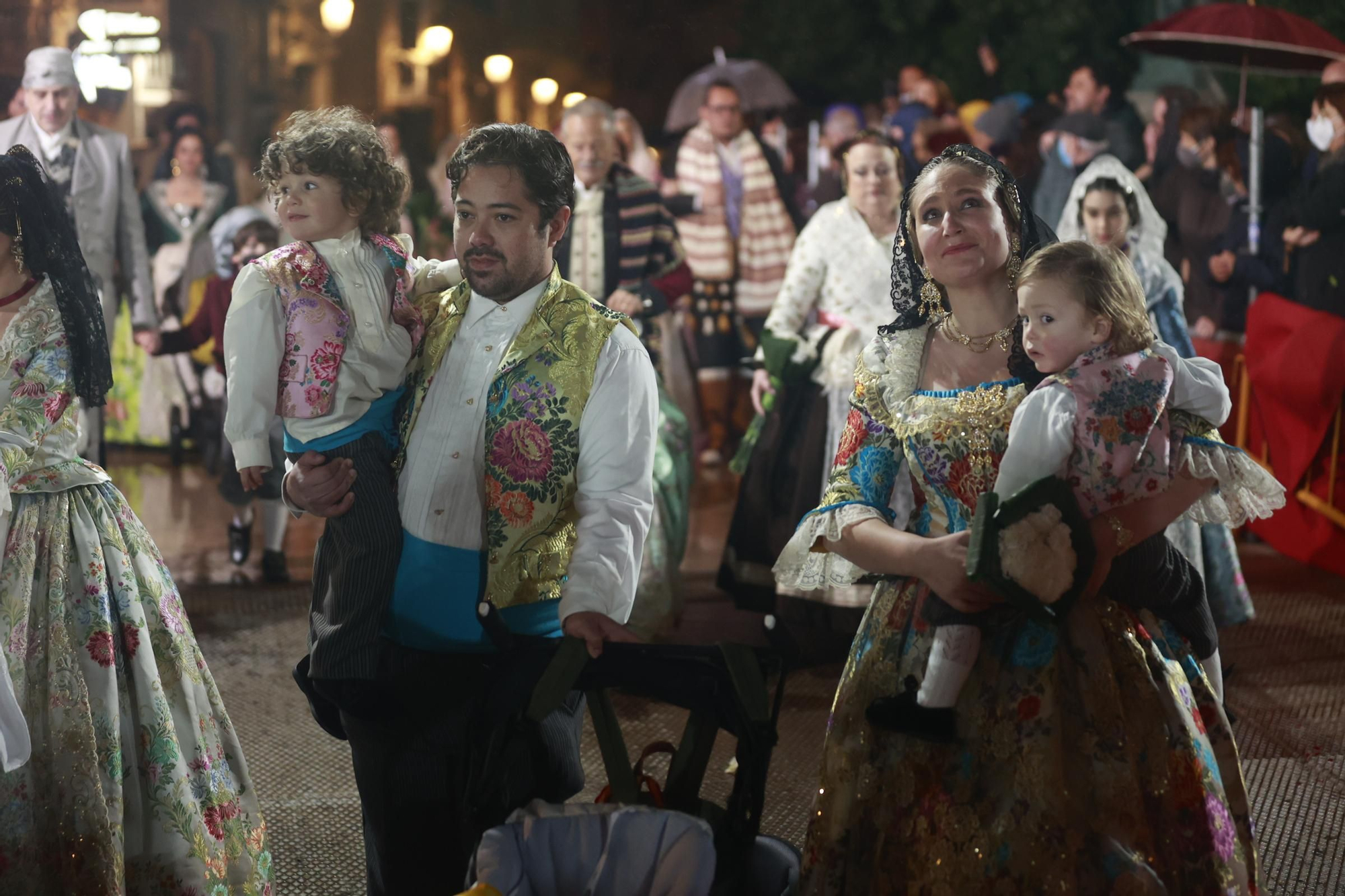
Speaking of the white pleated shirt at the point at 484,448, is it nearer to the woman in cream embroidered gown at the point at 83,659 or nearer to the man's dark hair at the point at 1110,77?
the woman in cream embroidered gown at the point at 83,659

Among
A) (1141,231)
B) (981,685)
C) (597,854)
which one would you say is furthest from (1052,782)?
(1141,231)

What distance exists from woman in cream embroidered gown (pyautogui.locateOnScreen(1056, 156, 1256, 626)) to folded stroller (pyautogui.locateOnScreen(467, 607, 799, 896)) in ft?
9.44

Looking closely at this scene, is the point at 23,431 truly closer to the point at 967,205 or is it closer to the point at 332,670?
the point at 332,670

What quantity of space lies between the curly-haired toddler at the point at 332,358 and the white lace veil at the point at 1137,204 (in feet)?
9.54

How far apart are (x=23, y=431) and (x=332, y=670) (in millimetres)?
791

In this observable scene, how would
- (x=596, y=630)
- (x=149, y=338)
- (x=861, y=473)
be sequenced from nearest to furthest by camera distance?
(x=596, y=630) < (x=861, y=473) < (x=149, y=338)

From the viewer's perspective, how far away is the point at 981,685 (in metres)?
2.11

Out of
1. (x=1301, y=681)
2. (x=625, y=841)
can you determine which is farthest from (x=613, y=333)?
(x=1301, y=681)

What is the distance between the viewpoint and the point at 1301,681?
4594mm

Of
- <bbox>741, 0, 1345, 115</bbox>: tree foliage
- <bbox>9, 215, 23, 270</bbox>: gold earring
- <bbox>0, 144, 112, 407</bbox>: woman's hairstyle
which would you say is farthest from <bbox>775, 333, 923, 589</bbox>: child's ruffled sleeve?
<bbox>741, 0, 1345, 115</bbox>: tree foliage

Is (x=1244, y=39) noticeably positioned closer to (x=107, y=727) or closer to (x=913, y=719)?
(x=913, y=719)

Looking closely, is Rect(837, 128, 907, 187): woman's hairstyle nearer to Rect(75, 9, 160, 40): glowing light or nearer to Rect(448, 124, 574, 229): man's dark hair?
Rect(448, 124, 574, 229): man's dark hair

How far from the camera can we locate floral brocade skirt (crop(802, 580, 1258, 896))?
2008 mm

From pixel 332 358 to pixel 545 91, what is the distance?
6336mm
